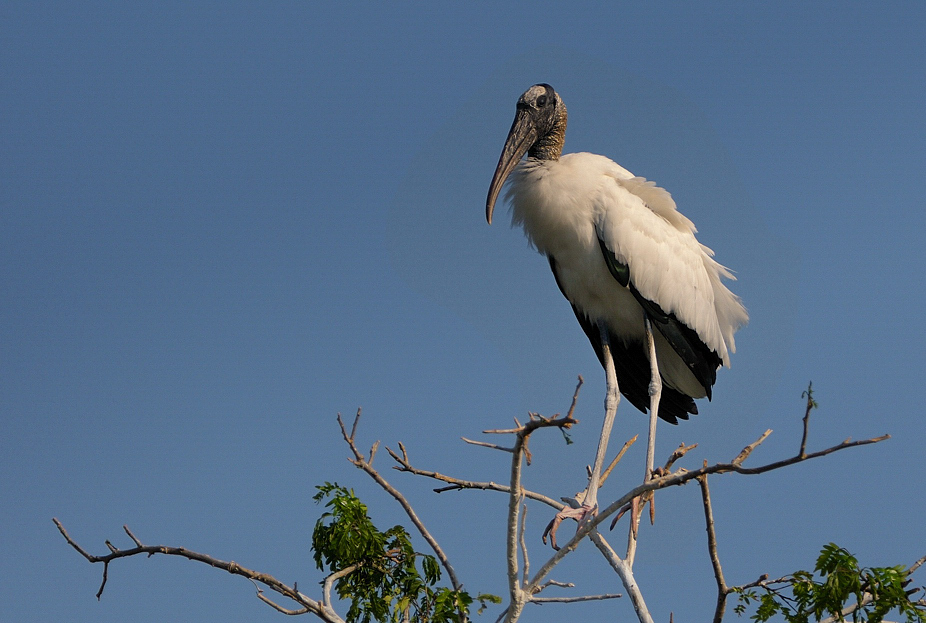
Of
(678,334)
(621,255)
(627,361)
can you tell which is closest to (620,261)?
(621,255)

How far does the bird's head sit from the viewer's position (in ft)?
22.4

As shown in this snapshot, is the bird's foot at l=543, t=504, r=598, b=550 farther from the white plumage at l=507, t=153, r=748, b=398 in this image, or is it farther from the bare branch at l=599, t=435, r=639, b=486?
the white plumage at l=507, t=153, r=748, b=398

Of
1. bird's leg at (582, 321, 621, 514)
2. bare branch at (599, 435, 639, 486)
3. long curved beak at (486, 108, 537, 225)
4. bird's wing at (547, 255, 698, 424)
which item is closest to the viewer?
bare branch at (599, 435, 639, 486)

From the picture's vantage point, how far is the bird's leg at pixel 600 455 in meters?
5.54

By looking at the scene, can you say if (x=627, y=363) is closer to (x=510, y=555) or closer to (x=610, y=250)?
(x=610, y=250)

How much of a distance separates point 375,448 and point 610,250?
2490mm

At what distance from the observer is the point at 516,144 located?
271 inches

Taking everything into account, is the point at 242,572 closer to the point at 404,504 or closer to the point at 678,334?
the point at 404,504

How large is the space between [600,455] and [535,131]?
223cm

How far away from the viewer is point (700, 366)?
263 inches

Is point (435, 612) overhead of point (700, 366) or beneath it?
beneath

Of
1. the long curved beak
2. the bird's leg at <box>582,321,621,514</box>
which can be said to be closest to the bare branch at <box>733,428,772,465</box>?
the bird's leg at <box>582,321,621,514</box>

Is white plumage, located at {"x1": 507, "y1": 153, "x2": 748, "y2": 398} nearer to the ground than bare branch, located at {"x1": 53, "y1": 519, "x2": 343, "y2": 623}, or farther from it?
farther from it

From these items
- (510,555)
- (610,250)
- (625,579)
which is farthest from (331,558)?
(610,250)
